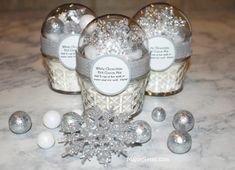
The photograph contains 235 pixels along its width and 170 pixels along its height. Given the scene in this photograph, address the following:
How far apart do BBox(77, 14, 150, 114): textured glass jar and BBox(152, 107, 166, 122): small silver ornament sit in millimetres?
43

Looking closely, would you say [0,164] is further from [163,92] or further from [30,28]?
[30,28]

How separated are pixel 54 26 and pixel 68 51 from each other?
0.05 metres

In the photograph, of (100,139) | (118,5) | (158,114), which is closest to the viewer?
(100,139)

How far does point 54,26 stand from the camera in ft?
2.64

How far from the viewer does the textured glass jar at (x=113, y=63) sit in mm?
682

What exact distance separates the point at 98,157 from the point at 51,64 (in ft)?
0.91

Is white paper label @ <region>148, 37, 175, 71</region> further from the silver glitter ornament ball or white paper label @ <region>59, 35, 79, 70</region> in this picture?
the silver glitter ornament ball

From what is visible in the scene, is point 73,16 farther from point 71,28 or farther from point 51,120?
point 51,120

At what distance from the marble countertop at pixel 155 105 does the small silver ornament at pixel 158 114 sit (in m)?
0.01

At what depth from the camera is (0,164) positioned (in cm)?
63

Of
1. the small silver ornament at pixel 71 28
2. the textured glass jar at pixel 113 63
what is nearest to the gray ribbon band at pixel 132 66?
the textured glass jar at pixel 113 63

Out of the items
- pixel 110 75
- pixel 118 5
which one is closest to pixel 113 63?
pixel 110 75

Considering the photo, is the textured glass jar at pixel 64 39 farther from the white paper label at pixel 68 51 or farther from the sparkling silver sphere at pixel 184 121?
the sparkling silver sphere at pixel 184 121

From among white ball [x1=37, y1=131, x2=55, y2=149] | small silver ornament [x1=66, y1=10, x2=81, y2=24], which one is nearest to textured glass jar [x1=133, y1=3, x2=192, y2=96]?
small silver ornament [x1=66, y1=10, x2=81, y2=24]
